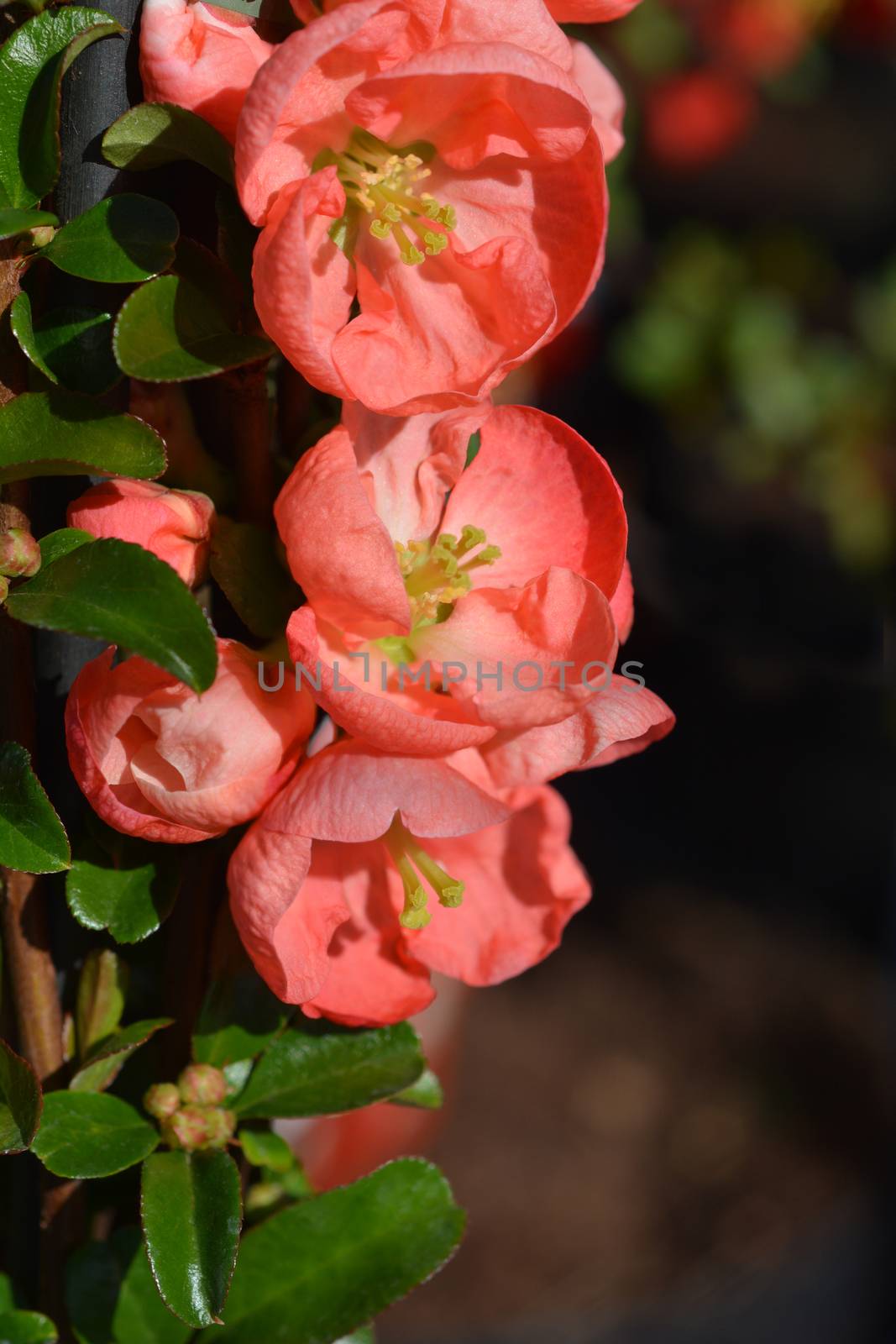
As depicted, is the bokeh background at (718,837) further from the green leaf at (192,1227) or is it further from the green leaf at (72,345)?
the green leaf at (72,345)

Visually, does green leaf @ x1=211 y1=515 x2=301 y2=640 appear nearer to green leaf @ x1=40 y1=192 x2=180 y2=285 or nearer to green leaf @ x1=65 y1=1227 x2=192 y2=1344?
green leaf @ x1=40 y1=192 x2=180 y2=285

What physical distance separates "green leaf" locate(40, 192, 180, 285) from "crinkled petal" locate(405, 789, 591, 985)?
0.76 ft

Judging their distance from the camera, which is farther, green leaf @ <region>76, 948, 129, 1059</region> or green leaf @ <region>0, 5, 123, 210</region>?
green leaf @ <region>76, 948, 129, 1059</region>

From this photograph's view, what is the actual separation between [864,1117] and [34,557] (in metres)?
1.76

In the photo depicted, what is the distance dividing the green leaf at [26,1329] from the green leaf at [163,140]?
0.40 meters

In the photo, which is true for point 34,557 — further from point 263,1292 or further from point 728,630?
point 728,630

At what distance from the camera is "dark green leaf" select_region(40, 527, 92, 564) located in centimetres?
39

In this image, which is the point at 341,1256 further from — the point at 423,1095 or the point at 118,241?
the point at 118,241

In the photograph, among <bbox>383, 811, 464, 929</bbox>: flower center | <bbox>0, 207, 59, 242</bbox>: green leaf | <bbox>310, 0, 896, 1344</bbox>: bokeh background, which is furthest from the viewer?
<bbox>310, 0, 896, 1344</bbox>: bokeh background

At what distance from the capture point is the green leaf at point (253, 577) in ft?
1.36

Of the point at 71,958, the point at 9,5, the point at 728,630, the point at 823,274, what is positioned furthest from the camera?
the point at 823,274

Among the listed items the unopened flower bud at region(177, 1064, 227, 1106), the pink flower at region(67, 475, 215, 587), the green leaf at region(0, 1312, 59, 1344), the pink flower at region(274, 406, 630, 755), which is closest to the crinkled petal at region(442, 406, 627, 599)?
the pink flower at region(274, 406, 630, 755)

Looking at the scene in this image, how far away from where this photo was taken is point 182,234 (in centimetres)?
40

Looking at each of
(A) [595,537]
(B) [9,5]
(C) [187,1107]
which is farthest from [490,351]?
(C) [187,1107]
